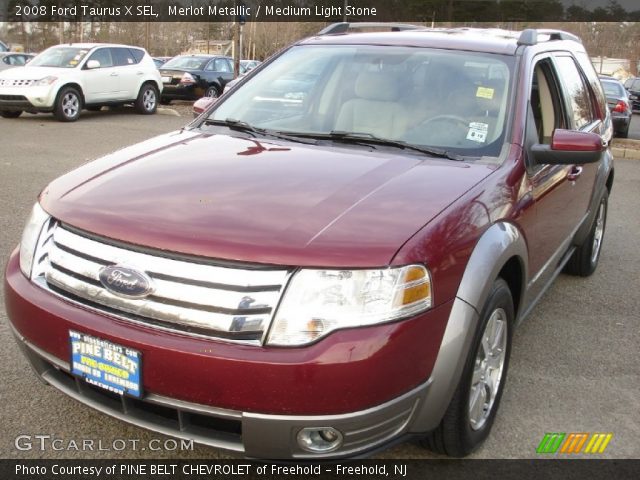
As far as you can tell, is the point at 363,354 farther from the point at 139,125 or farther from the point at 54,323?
the point at 139,125

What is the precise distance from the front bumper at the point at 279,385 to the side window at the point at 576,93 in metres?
2.47

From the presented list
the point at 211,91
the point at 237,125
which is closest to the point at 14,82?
the point at 211,91

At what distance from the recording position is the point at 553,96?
13.1ft

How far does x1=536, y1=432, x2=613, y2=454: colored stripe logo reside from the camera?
2941 mm

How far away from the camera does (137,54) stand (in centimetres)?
1563

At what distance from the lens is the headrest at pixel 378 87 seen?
3541 millimetres

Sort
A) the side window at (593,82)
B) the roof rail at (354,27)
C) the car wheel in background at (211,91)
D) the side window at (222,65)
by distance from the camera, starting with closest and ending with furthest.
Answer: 1. the roof rail at (354,27)
2. the side window at (593,82)
3. the car wheel in background at (211,91)
4. the side window at (222,65)

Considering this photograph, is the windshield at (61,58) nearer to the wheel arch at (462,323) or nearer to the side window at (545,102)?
the side window at (545,102)

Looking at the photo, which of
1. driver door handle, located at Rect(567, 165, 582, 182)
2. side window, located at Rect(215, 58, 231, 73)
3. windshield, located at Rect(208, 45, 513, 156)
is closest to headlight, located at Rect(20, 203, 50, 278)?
windshield, located at Rect(208, 45, 513, 156)

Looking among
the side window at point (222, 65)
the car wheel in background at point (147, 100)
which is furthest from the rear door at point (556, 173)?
the side window at point (222, 65)

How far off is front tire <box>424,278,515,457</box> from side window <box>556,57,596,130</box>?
1905mm

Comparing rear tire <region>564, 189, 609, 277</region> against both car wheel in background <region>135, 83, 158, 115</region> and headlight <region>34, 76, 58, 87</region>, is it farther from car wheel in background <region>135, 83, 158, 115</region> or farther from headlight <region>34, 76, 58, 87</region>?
car wheel in background <region>135, 83, 158, 115</region>

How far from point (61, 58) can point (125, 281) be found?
13.2m

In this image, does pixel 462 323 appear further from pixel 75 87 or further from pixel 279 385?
pixel 75 87
